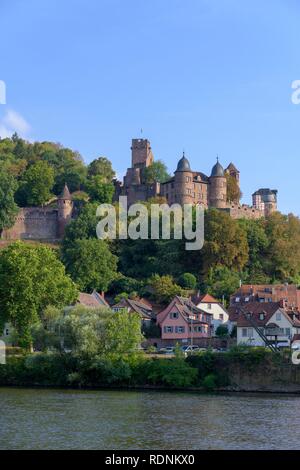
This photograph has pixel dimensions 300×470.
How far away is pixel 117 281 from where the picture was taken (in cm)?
9831

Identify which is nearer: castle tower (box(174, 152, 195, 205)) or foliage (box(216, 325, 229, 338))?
foliage (box(216, 325, 229, 338))

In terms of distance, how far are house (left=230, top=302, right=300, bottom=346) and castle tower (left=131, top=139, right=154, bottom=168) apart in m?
68.1

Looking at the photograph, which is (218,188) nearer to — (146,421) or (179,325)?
(179,325)

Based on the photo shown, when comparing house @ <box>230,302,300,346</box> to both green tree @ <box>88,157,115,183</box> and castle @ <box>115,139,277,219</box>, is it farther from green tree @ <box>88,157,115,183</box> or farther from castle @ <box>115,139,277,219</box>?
green tree @ <box>88,157,115,183</box>

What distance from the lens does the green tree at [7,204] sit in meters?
114

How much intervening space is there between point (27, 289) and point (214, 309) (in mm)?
22659

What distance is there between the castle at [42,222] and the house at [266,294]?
3695 centimetres

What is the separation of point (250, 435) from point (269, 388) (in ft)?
71.9

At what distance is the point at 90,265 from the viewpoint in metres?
96.6

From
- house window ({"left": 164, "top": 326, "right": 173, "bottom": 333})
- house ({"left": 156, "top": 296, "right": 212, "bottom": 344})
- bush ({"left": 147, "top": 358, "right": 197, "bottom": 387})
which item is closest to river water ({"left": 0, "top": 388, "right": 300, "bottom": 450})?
bush ({"left": 147, "top": 358, "right": 197, "bottom": 387})

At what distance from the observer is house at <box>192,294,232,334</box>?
284 feet

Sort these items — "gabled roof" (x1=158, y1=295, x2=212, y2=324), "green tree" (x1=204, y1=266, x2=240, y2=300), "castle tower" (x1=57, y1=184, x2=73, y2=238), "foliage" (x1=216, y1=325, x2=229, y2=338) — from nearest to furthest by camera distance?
"gabled roof" (x1=158, y1=295, x2=212, y2=324) → "foliage" (x1=216, y1=325, x2=229, y2=338) → "green tree" (x1=204, y1=266, x2=240, y2=300) → "castle tower" (x1=57, y1=184, x2=73, y2=238)

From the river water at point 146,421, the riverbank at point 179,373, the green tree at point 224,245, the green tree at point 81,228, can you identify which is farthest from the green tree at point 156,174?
the river water at point 146,421
